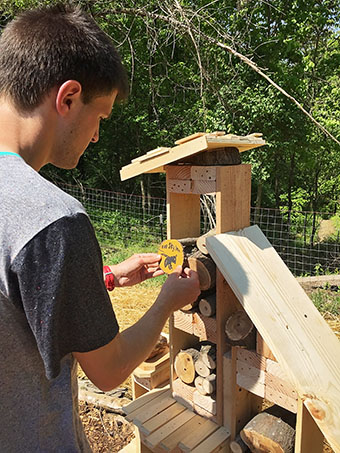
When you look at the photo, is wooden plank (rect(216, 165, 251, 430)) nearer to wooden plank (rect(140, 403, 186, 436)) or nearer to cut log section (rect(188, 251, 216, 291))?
cut log section (rect(188, 251, 216, 291))

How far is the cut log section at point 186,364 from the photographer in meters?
2.05

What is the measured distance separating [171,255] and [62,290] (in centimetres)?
114

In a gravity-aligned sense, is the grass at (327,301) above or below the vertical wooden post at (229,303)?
below

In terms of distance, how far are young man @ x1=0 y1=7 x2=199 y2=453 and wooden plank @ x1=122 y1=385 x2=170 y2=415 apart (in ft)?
3.57

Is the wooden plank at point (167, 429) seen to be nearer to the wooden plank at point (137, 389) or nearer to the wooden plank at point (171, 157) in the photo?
the wooden plank at point (137, 389)

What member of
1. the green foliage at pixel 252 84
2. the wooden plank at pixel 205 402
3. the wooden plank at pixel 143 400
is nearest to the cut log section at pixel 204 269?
the wooden plank at pixel 205 402

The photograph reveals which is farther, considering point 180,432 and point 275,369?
point 180,432

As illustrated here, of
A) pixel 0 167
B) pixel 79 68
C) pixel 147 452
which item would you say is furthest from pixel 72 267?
pixel 147 452

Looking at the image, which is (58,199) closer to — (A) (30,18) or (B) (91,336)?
(B) (91,336)

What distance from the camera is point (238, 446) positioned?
184 centimetres

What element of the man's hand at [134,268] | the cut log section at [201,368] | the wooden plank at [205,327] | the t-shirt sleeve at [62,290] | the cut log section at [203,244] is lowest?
the cut log section at [201,368]

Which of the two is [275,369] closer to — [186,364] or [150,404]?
[186,364]

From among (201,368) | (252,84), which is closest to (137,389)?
(201,368)

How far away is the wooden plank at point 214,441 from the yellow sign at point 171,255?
2.81ft
